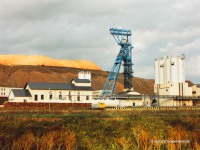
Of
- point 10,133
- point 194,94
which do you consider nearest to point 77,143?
point 10,133

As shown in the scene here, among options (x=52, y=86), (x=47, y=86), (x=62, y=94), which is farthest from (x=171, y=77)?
(x=47, y=86)

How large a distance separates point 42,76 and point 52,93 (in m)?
41.1

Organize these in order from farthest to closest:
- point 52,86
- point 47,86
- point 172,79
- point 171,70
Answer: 1. point 171,70
2. point 172,79
3. point 52,86
4. point 47,86

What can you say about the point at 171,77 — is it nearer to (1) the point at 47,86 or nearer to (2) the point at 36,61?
(1) the point at 47,86

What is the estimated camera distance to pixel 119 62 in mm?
77875

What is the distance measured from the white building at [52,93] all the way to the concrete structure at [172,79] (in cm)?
1806

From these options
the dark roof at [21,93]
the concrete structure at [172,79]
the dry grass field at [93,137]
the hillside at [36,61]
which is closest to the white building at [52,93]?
the dark roof at [21,93]

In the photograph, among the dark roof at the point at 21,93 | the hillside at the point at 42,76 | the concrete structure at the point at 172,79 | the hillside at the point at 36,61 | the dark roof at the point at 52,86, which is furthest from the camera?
the hillside at the point at 36,61

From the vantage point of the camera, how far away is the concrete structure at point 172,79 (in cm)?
7425

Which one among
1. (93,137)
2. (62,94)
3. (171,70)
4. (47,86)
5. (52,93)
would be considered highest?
(171,70)

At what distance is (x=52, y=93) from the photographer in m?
67.9

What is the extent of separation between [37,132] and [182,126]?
875 centimetres

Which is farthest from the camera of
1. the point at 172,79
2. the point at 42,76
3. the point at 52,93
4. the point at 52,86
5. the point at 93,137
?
the point at 42,76

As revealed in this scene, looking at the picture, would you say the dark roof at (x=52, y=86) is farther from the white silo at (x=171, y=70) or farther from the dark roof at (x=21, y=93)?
the white silo at (x=171, y=70)
